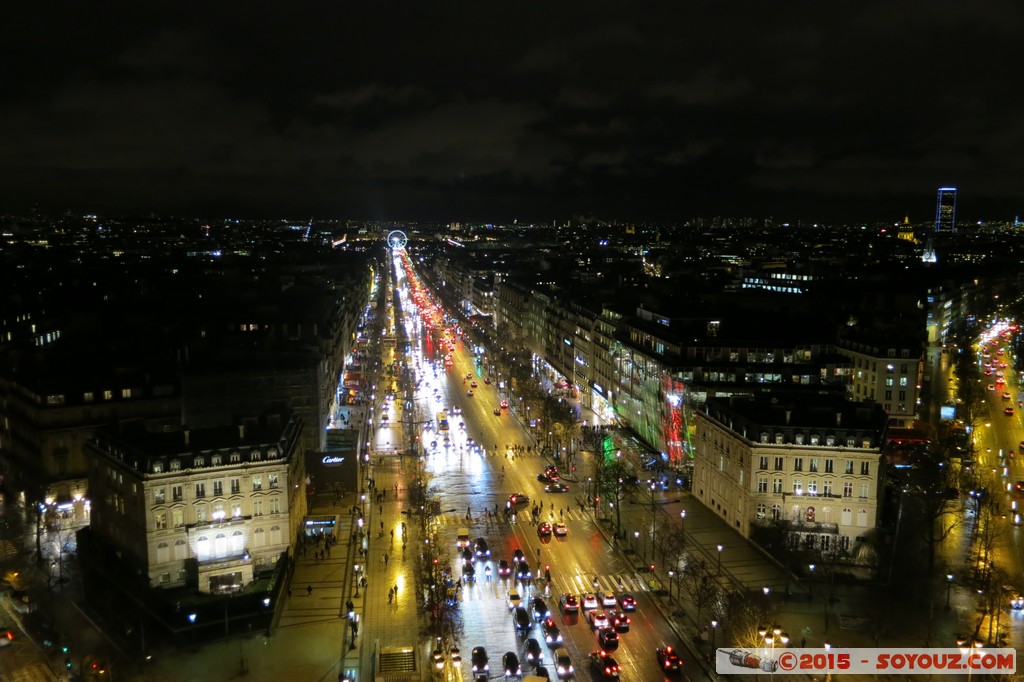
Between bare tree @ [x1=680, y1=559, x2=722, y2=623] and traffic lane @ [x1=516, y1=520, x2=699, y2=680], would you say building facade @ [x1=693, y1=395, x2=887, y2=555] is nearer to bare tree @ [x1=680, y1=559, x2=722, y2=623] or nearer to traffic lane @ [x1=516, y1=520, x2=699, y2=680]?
bare tree @ [x1=680, y1=559, x2=722, y2=623]

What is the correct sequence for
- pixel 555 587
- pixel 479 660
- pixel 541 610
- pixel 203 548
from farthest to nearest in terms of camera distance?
pixel 555 587, pixel 203 548, pixel 541 610, pixel 479 660

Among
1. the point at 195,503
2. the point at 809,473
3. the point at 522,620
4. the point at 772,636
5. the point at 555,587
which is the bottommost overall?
the point at 555,587

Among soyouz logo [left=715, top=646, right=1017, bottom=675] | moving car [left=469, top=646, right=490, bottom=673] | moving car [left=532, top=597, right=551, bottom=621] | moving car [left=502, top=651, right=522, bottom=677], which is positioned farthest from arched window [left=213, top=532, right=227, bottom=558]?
soyouz logo [left=715, top=646, right=1017, bottom=675]

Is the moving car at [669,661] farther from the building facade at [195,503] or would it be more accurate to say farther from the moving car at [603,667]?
the building facade at [195,503]

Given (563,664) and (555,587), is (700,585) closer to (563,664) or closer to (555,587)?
(555,587)

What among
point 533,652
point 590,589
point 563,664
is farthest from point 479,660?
point 590,589

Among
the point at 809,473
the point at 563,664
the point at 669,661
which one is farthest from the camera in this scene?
the point at 809,473

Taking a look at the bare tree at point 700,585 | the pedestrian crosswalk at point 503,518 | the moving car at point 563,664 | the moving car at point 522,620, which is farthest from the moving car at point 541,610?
the pedestrian crosswalk at point 503,518
